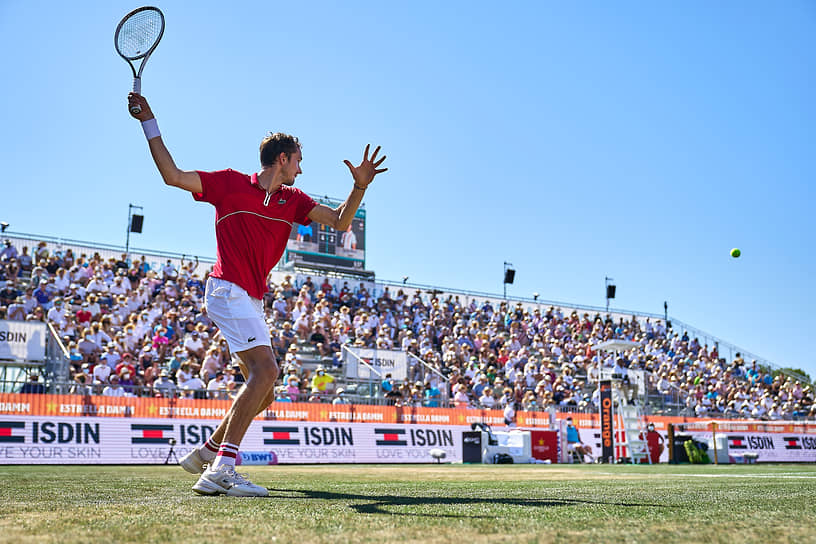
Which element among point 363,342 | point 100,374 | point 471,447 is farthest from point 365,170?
point 363,342

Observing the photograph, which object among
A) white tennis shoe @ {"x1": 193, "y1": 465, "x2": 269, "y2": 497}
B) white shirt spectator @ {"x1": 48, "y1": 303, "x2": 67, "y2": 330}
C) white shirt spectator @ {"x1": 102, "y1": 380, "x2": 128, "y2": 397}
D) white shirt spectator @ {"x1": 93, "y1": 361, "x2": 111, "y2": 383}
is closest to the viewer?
white tennis shoe @ {"x1": 193, "y1": 465, "x2": 269, "y2": 497}

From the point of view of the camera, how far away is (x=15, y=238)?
81.6 ft

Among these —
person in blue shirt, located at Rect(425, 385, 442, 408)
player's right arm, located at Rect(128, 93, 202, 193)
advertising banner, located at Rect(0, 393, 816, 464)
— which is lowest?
advertising banner, located at Rect(0, 393, 816, 464)

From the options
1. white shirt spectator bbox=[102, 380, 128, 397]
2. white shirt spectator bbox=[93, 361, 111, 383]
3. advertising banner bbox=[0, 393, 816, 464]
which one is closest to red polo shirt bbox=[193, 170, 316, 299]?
advertising banner bbox=[0, 393, 816, 464]

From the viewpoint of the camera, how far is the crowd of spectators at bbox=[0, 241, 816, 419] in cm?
1848

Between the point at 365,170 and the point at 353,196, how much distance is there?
208 millimetres

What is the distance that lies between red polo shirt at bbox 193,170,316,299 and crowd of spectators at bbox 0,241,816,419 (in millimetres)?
10766

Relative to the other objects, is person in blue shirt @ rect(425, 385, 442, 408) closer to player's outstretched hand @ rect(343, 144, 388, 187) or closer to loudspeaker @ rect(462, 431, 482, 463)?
loudspeaker @ rect(462, 431, 482, 463)

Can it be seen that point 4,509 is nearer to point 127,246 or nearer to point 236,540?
point 236,540

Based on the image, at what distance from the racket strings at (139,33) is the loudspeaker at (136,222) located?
88.8 feet

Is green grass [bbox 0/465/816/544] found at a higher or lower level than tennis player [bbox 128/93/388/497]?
lower

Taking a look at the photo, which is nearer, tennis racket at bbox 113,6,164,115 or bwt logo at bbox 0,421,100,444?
tennis racket at bbox 113,6,164,115

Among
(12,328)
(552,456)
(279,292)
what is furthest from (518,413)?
(12,328)

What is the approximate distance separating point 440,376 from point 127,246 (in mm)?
13284
